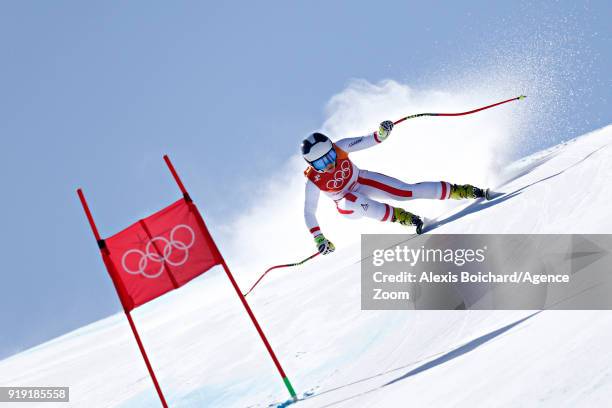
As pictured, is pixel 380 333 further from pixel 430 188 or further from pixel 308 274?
pixel 308 274

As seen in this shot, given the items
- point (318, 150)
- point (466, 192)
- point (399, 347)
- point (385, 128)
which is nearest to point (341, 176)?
point (318, 150)

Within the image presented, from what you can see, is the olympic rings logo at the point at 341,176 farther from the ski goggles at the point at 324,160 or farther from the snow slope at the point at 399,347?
the snow slope at the point at 399,347

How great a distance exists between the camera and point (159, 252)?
5141 millimetres

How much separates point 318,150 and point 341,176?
56cm

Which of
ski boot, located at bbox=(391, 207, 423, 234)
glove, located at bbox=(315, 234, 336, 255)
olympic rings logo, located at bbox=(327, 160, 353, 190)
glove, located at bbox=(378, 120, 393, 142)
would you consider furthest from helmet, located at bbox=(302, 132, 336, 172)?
ski boot, located at bbox=(391, 207, 423, 234)

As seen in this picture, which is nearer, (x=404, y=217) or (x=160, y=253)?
(x=160, y=253)

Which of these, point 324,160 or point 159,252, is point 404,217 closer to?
point 324,160

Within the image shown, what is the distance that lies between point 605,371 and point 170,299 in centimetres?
1946

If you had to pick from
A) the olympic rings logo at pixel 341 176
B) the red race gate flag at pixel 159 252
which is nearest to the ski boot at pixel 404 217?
the olympic rings logo at pixel 341 176

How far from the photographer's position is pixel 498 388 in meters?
2.50

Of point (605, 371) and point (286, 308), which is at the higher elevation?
point (286, 308)

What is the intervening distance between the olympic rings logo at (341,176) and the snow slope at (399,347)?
113 centimetres

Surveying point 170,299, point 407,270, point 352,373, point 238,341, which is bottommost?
point 352,373

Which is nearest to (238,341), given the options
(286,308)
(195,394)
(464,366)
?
(286,308)
